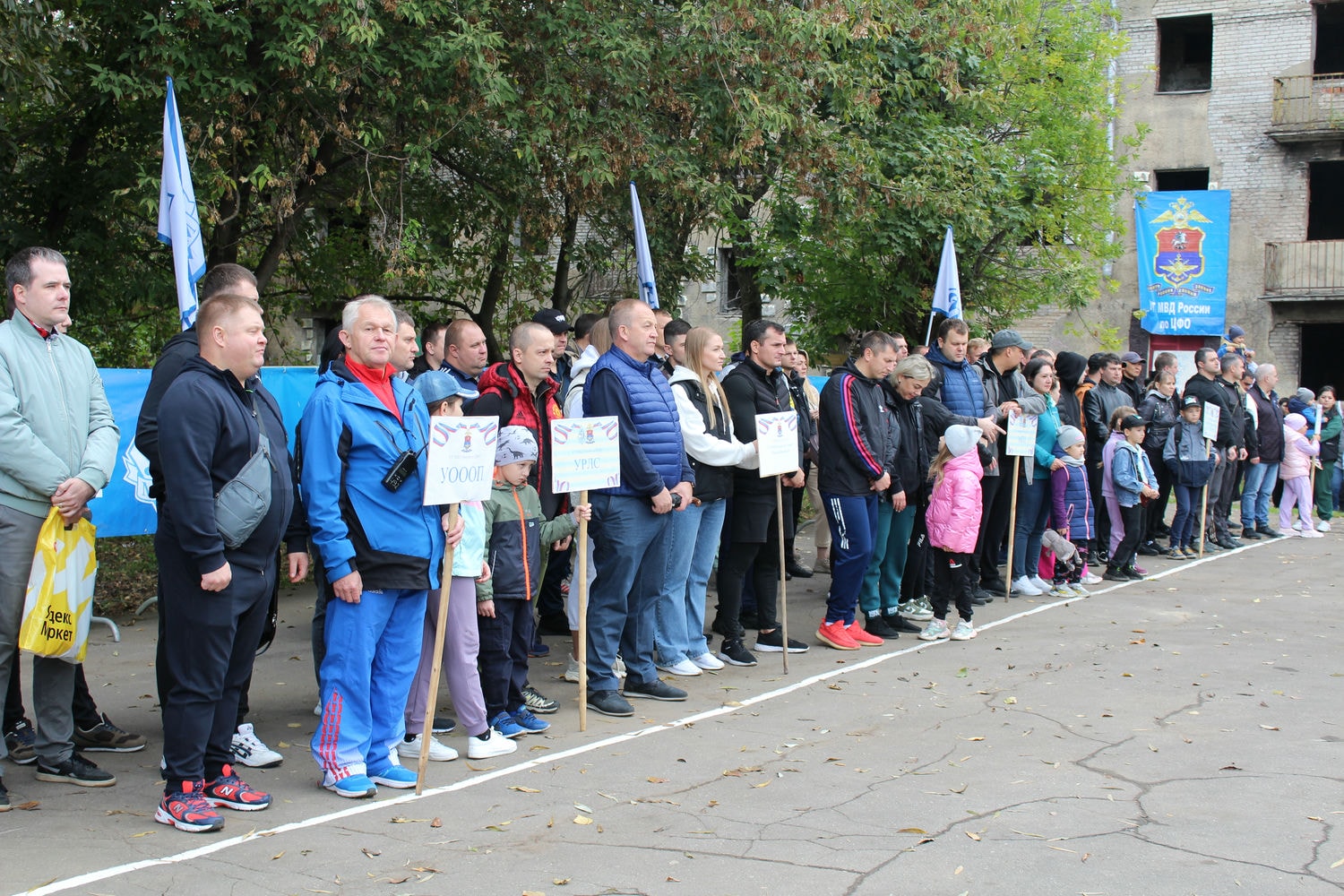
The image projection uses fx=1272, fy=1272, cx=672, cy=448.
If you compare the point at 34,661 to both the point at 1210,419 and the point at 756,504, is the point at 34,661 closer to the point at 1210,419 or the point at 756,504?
the point at 756,504

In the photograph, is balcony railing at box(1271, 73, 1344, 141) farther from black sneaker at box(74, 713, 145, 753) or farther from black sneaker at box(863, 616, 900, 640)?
black sneaker at box(74, 713, 145, 753)

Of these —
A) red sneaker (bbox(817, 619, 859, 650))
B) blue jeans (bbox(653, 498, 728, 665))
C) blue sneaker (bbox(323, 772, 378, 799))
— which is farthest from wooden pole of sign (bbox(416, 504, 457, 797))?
red sneaker (bbox(817, 619, 859, 650))

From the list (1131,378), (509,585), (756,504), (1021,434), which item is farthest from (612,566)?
(1131,378)

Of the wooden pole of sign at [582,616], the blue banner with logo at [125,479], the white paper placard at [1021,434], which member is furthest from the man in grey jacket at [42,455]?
the white paper placard at [1021,434]

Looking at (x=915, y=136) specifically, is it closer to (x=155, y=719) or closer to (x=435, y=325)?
(x=435, y=325)

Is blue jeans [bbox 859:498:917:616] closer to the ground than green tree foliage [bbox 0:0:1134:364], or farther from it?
closer to the ground

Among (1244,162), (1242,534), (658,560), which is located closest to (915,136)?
(1242,534)

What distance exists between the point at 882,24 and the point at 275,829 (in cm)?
941

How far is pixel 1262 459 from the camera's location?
648 inches

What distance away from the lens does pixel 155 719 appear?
266 inches

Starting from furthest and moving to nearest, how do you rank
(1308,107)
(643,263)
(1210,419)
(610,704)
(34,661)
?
(1308,107)
(1210,419)
(643,263)
(610,704)
(34,661)

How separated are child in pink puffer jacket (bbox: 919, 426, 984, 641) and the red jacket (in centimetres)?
311

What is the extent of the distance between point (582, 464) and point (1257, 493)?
1299cm

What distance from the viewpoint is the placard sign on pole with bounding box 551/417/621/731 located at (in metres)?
6.50
